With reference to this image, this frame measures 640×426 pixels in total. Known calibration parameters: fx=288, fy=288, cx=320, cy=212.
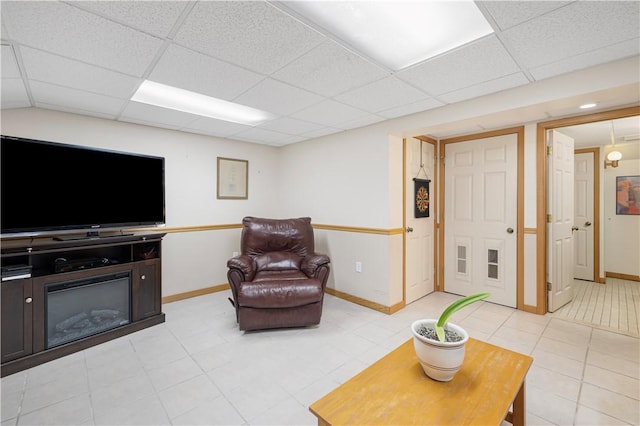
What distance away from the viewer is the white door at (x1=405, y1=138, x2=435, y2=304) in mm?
3646

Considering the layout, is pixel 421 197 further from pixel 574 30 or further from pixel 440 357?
pixel 440 357

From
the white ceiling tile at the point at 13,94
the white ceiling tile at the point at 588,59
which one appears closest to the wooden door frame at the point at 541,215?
the white ceiling tile at the point at 588,59

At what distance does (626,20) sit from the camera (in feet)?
4.84

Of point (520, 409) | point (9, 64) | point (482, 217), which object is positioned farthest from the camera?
point (482, 217)

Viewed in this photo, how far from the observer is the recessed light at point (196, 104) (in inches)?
103

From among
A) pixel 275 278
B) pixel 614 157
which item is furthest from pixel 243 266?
pixel 614 157

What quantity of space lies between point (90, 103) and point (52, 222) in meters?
1.12

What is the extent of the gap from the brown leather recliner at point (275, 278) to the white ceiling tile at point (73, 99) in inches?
70.4

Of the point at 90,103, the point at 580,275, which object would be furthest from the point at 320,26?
the point at 580,275

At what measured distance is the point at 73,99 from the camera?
2535 mm

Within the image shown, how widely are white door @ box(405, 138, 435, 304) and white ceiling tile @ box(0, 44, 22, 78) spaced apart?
3445 millimetres

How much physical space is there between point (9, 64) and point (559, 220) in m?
5.12

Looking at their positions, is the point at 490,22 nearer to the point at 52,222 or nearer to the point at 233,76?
the point at 233,76

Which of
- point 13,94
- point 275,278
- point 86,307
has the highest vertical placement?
point 13,94
